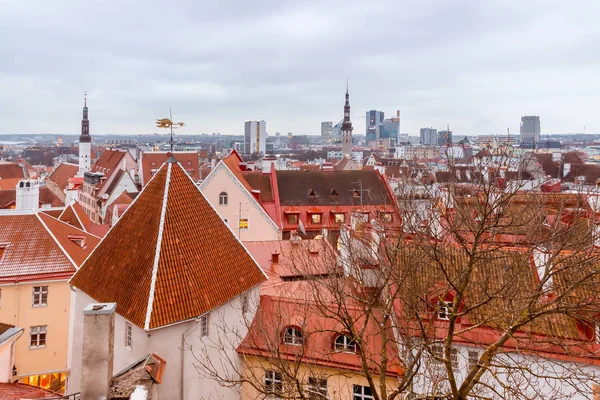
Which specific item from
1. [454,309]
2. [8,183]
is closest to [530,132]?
[454,309]

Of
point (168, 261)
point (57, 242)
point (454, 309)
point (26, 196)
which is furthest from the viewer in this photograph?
point (26, 196)

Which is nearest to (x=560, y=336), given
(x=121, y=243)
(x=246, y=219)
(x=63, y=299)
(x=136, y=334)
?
(x=136, y=334)

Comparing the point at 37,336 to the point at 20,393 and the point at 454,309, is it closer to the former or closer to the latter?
the point at 20,393

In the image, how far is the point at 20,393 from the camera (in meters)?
9.93

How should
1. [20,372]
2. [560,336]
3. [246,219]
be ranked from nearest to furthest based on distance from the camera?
[560,336] < [20,372] < [246,219]

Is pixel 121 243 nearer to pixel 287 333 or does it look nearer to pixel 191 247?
pixel 191 247

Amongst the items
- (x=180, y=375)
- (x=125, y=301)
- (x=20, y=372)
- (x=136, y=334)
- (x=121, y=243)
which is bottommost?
(x=20, y=372)

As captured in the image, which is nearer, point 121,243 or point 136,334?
point 136,334

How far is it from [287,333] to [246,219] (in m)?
19.6

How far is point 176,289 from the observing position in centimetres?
1498

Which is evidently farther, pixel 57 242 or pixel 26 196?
pixel 26 196

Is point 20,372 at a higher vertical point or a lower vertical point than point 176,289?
lower

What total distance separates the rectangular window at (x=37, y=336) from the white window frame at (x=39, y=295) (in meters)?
1.10

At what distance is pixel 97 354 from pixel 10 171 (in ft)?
296
